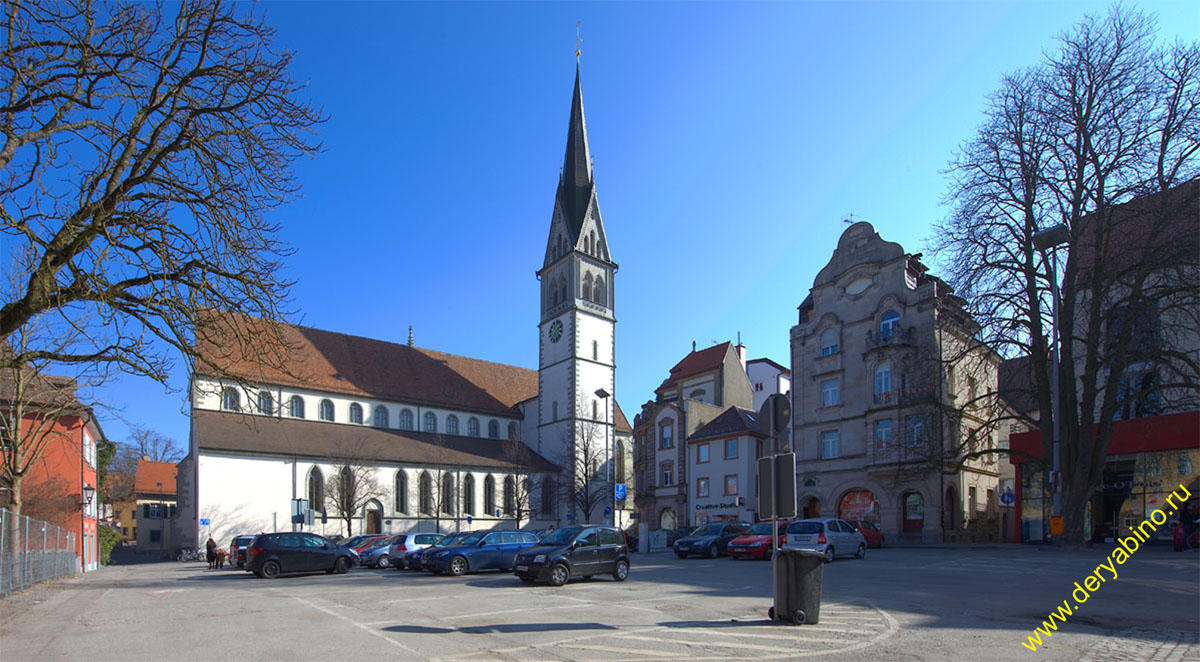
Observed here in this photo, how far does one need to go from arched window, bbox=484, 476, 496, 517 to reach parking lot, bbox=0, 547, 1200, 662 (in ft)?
123

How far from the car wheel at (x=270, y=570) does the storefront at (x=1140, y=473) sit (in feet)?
91.2

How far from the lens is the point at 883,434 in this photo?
42500 millimetres

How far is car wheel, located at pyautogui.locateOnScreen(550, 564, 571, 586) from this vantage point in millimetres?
18109

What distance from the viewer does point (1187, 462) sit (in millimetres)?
32375

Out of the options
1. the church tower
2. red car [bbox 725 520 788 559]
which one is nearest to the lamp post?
red car [bbox 725 520 788 559]

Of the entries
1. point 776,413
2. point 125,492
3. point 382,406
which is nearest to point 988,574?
point 776,413

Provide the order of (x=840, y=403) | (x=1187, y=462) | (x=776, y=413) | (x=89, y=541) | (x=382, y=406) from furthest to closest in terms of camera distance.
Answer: (x=382, y=406)
(x=840, y=403)
(x=89, y=541)
(x=1187, y=462)
(x=776, y=413)

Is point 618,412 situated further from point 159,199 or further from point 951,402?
point 159,199

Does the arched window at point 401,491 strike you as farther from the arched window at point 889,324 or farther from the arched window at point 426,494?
the arched window at point 889,324

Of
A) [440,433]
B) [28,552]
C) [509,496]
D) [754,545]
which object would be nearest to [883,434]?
[754,545]

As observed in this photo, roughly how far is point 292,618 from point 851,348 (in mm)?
38193

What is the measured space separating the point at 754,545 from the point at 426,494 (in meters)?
31.9
